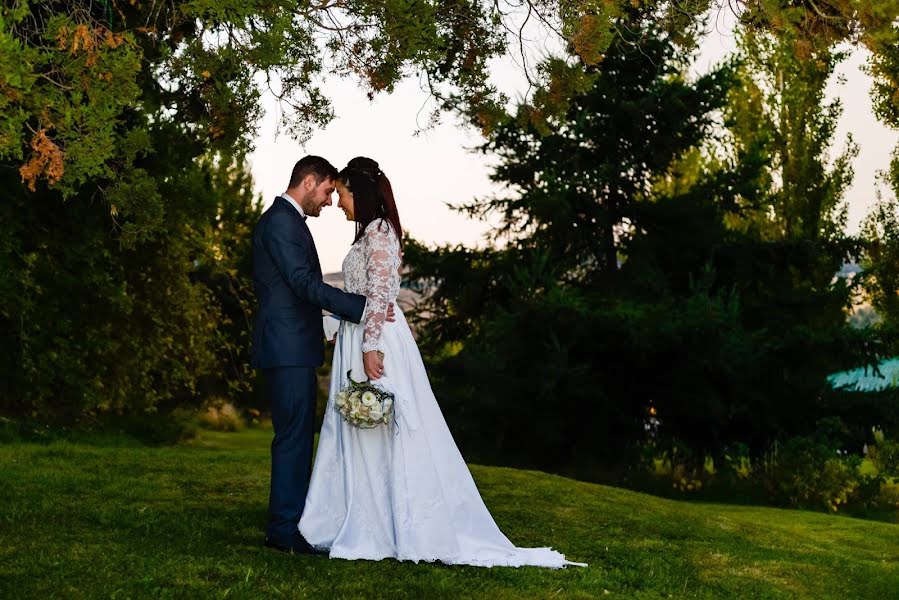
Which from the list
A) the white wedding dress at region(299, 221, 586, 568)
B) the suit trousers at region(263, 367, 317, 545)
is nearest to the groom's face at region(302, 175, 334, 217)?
the white wedding dress at region(299, 221, 586, 568)

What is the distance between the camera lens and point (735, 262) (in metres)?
23.4

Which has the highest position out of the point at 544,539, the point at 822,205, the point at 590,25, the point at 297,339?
the point at 822,205

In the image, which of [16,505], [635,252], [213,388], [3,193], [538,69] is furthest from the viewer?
[213,388]

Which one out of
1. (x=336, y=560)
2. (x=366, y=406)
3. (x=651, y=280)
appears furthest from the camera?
(x=651, y=280)

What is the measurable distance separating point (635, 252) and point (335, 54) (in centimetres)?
1467

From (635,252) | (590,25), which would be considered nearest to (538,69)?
(590,25)

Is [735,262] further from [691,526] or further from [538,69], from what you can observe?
[538,69]

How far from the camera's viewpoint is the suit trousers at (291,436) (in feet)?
22.6

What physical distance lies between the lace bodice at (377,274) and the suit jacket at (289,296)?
9 cm

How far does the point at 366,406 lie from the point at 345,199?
1.30 meters

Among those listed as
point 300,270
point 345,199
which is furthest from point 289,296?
point 345,199

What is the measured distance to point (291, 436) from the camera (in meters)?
6.92

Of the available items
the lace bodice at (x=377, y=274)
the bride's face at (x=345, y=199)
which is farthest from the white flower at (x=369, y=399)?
the bride's face at (x=345, y=199)

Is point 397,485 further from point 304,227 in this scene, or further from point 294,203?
point 294,203
